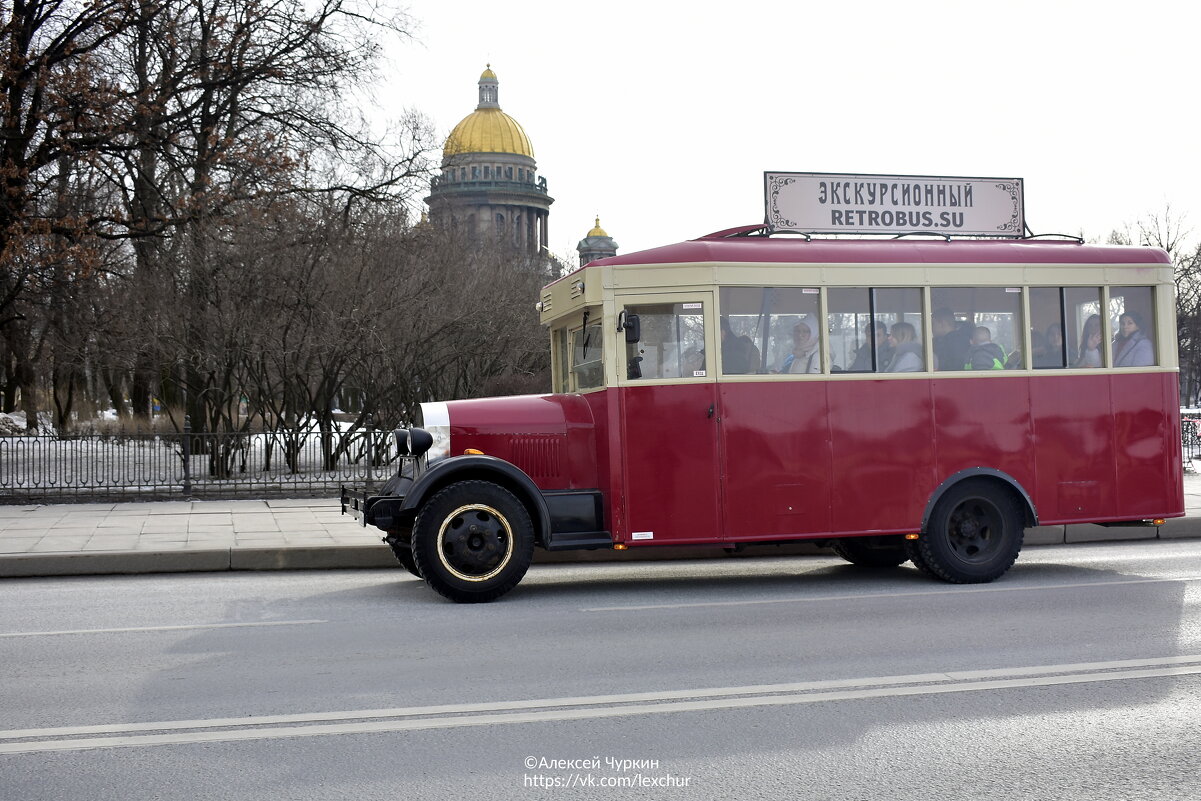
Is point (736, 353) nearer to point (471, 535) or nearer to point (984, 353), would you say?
point (984, 353)

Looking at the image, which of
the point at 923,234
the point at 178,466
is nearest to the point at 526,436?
the point at 923,234

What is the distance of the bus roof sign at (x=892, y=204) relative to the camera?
10.9m

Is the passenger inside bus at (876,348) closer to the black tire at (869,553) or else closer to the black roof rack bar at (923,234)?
the black roof rack bar at (923,234)

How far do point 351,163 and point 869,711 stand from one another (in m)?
22.3

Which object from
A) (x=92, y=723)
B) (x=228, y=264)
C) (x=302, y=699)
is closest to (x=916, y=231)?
(x=302, y=699)

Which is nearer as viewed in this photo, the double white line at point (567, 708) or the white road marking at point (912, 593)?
the double white line at point (567, 708)

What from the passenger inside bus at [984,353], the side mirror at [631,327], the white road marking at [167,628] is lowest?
the white road marking at [167,628]

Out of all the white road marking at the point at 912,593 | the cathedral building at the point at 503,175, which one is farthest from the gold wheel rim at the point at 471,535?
the cathedral building at the point at 503,175

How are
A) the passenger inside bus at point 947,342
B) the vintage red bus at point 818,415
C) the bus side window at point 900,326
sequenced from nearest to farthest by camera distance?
the vintage red bus at point 818,415
the bus side window at point 900,326
the passenger inside bus at point 947,342

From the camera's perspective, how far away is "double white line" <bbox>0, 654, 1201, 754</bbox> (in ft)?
18.1

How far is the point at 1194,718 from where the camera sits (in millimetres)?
5758

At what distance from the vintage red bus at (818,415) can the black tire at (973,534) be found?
0.02 metres

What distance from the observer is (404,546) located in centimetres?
1032

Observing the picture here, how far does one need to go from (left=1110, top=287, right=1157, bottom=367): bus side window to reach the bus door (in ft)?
12.7
